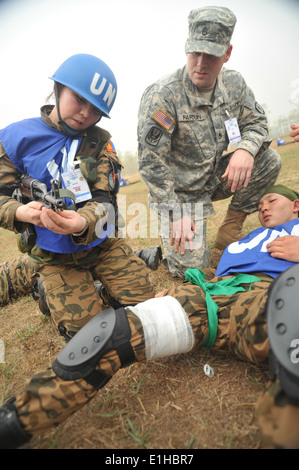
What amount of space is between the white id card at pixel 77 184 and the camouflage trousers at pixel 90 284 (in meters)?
0.43

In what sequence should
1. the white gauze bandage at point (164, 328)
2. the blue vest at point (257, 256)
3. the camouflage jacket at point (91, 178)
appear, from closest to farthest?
1. the white gauze bandage at point (164, 328)
2. the blue vest at point (257, 256)
3. the camouflage jacket at point (91, 178)

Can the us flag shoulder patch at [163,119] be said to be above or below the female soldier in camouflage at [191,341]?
above

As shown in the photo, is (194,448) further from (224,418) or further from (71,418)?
(71,418)

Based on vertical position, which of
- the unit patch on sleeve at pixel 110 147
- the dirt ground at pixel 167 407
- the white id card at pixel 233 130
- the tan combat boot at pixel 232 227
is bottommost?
the dirt ground at pixel 167 407

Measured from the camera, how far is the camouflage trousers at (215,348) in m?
0.97

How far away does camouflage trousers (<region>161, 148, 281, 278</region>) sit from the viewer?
2.75 m

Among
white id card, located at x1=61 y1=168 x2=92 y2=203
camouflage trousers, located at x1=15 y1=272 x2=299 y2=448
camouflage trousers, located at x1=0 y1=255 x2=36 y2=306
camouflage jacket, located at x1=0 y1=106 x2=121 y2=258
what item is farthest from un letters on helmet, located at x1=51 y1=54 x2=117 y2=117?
camouflage trousers, located at x1=0 y1=255 x2=36 y2=306

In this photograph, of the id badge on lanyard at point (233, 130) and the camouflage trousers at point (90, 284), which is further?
the id badge on lanyard at point (233, 130)

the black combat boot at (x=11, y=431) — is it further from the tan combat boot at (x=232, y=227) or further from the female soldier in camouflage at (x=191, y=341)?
the tan combat boot at (x=232, y=227)

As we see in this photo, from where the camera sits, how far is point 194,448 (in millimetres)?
1134

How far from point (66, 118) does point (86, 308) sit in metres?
1.24

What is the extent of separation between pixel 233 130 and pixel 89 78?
1.34 metres

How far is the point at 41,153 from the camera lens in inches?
83.7

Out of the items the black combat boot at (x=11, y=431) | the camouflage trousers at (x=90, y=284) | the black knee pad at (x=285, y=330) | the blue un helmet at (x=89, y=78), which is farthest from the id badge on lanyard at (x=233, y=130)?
the black combat boot at (x=11, y=431)
